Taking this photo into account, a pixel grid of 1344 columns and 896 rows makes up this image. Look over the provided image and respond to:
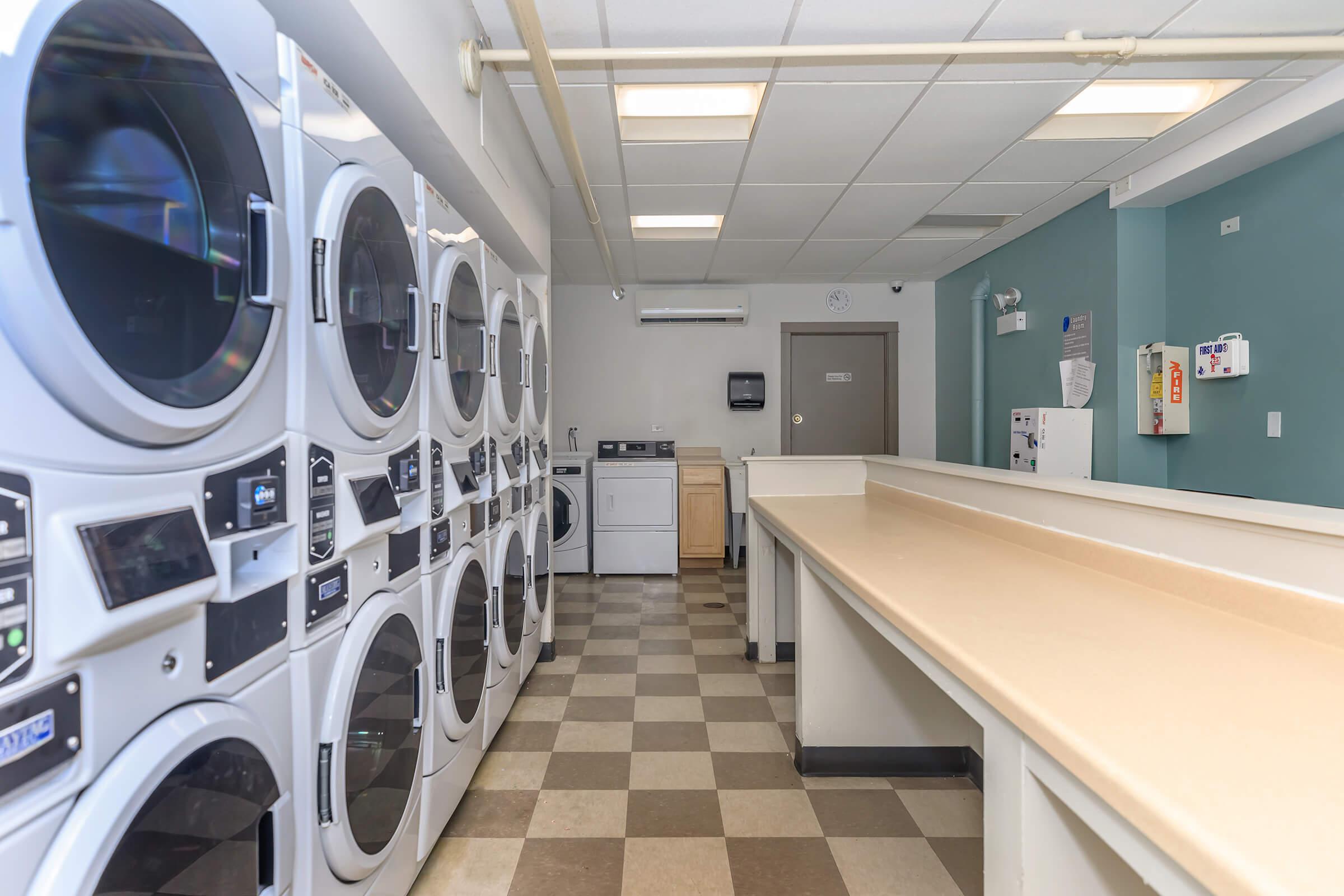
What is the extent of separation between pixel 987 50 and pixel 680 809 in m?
2.53

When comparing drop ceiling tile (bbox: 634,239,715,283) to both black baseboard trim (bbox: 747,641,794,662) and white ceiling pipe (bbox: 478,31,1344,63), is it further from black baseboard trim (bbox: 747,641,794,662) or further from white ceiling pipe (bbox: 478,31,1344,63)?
black baseboard trim (bbox: 747,641,794,662)

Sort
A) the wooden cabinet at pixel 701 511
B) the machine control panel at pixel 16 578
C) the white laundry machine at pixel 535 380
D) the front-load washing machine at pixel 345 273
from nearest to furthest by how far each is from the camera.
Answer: the machine control panel at pixel 16 578
the front-load washing machine at pixel 345 273
the white laundry machine at pixel 535 380
the wooden cabinet at pixel 701 511

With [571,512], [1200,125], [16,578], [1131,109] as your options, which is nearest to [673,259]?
[571,512]

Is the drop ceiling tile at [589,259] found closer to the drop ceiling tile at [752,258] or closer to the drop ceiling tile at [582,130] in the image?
the drop ceiling tile at [752,258]

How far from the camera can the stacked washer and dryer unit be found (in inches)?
22.0

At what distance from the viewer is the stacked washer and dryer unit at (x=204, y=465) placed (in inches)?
22.0

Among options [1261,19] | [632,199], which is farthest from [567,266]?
[1261,19]

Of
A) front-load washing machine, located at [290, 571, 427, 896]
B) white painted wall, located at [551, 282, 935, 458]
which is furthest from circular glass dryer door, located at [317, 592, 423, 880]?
white painted wall, located at [551, 282, 935, 458]

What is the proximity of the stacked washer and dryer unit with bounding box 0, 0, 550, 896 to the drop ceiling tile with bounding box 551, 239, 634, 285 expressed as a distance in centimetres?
305

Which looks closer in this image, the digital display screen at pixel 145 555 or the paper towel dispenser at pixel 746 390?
the digital display screen at pixel 145 555

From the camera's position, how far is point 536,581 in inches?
106

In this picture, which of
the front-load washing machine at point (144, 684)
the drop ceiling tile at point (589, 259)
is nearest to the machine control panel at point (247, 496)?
the front-load washing machine at point (144, 684)

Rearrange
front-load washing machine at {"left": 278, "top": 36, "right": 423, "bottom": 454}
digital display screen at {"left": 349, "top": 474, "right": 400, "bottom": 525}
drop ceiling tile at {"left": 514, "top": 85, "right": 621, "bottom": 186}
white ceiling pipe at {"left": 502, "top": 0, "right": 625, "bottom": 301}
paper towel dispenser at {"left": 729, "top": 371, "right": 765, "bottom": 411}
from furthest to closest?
paper towel dispenser at {"left": 729, "top": 371, "right": 765, "bottom": 411}, drop ceiling tile at {"left": 514, "top": 85, "right": 621, "bottom": 186}, white ceiling pipe at {"left": 502, "top": 0, "right": 625, "bottom": 301}, digital display screen at {"left": 349, "top": 474, "right": 400, "bottom": 525}, front-load washing machine at {"left": 278, "top": 36, "right": 423, "bottom": 454}

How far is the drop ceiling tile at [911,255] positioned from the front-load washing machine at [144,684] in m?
4.46
